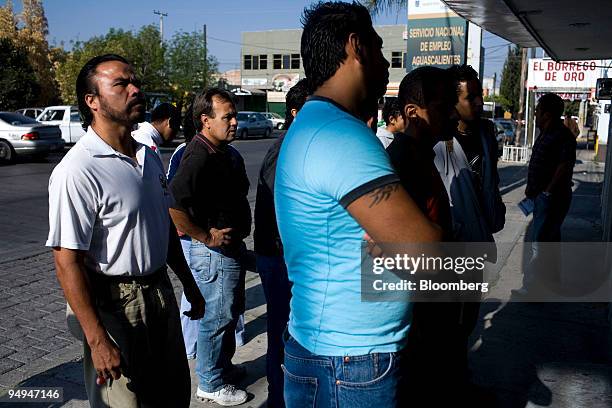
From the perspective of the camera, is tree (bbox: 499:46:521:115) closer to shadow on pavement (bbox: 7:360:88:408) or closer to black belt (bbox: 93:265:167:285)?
shadow on pavement (bbox: 7:360:88:408)

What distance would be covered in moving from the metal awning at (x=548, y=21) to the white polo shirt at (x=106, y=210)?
11.2 feet

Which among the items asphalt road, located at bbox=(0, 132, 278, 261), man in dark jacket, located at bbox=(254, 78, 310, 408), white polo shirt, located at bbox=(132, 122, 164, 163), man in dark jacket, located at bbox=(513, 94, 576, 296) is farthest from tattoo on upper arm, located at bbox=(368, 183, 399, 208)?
asphalt road, located at bbox=(0, 132, 278, 261)

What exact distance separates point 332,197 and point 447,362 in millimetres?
2145

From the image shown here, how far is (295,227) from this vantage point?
1735 mm

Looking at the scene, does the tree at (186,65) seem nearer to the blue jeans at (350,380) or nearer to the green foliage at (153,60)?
the green foliage at (153,60)

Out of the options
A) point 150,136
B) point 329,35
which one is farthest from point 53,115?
point 329,35

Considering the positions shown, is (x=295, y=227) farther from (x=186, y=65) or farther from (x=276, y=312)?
(x=186, y=65)

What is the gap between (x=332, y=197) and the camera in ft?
5.23

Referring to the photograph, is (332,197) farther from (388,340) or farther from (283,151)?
(388,340)

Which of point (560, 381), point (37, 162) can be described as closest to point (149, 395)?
point (560, 381)

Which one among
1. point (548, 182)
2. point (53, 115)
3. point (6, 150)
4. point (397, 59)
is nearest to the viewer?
point (548, 182)

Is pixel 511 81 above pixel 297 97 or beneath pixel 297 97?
above

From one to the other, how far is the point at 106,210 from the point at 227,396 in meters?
1.74

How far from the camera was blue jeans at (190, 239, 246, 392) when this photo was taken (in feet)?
11.8
